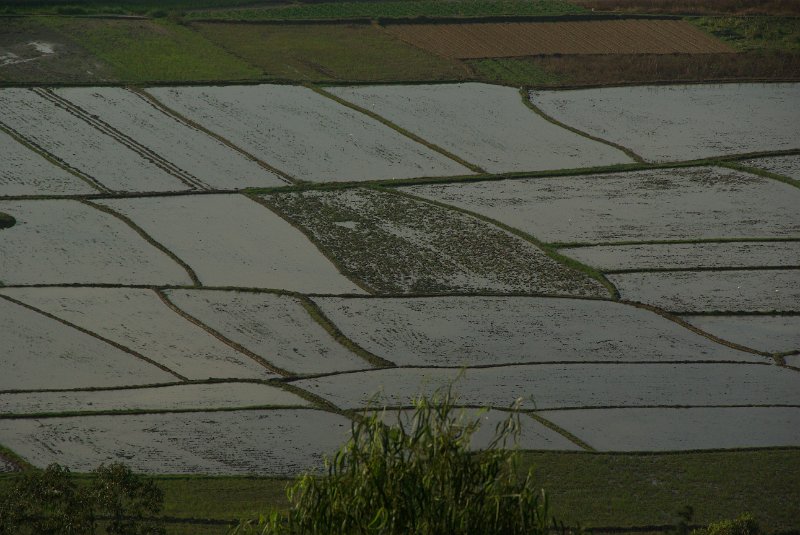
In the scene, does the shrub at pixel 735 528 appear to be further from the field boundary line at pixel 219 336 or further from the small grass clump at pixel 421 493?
the field boundary line at pixel 219 336

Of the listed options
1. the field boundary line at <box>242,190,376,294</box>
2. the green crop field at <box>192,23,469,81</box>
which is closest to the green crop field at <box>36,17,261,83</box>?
the green crop field at <box>192,23,469,81</box>

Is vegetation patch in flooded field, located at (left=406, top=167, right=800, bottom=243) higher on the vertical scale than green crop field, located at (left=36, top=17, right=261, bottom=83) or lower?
lower

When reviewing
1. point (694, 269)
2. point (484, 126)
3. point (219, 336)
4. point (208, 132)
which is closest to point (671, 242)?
point (694, 269)

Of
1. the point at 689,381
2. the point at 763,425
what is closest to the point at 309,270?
the point at 689,381

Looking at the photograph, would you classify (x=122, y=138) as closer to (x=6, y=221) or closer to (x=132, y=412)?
(x=6, y=221)

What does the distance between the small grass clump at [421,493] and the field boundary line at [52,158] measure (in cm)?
1979

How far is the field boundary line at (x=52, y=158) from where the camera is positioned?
1149 inches

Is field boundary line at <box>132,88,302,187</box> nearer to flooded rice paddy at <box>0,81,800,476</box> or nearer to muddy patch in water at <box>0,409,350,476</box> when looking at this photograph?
flooded rice paddy at <box>0,81,800,476</box>

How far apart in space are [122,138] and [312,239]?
7998mm

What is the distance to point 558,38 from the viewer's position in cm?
4328

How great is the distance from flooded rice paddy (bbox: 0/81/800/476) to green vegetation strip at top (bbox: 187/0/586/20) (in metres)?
8.22

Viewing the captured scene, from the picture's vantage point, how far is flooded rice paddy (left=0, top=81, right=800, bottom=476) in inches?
744

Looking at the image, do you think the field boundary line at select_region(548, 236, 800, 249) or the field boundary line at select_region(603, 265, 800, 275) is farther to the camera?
the field boundary line at select_region(548, 236, 800, 249)

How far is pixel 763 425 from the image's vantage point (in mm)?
18953
